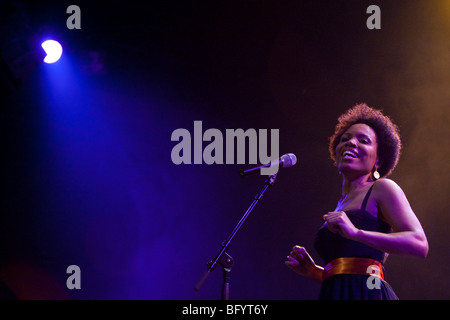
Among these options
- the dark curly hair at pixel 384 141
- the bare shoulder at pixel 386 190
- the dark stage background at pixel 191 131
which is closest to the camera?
the bare shoulder at pixel 386 190

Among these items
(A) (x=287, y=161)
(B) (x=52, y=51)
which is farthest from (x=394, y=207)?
(B) (x=52, y=51)

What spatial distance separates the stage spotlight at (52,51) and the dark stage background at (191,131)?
96 millimetres

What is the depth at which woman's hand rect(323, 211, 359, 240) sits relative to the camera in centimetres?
214

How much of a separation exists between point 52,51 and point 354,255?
3884 millimetres

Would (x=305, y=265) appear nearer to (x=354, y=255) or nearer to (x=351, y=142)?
(x=354, y=255)

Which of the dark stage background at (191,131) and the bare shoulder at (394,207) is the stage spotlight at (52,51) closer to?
the dark stage background at (191,131)

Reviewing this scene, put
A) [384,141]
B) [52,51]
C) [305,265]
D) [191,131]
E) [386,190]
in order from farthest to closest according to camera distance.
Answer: [191,131]
[52,51]
[384,141]
[305,265]
[386,190]

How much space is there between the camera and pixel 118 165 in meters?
4.90

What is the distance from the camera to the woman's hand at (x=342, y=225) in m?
2.14

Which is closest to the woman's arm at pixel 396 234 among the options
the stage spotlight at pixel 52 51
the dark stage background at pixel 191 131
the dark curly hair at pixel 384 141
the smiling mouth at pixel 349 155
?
the smiling mouth at pixel 349 155

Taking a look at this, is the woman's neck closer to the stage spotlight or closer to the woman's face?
the woman's face

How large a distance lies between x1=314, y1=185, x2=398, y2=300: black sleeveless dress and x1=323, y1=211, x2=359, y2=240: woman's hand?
0.73 ft

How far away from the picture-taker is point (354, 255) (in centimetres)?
232

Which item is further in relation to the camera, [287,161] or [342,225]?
[287,161]
